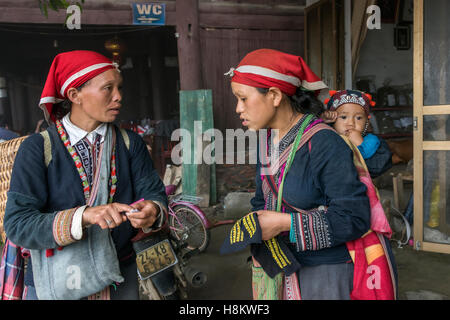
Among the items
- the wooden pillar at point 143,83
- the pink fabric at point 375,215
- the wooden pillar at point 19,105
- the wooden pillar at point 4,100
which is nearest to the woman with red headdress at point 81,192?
the pink fabric at point 375,215

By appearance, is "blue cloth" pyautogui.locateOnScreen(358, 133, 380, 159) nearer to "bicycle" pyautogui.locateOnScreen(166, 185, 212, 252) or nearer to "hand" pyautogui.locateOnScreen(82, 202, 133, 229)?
"hand" pyautogui.locateOnScreen(82, 202, 133, 229)

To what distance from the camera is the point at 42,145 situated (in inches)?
61.7

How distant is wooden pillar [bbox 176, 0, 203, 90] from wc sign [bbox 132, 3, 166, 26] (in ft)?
0.88

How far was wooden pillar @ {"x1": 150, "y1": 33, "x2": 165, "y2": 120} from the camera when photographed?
32.6 ft

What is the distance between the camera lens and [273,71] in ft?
4.93

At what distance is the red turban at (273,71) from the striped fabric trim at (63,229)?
0.90 metres

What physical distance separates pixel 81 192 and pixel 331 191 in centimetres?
106

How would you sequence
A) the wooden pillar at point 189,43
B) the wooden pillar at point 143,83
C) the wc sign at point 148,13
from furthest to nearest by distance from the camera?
the wooden pillar at point 143,83 < the wooden pillar at point 189,43 < the wc sign at point 148,13

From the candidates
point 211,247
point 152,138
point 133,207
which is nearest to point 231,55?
point 152,138

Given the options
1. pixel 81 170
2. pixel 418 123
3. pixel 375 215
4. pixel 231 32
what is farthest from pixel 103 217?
pixel 231 32

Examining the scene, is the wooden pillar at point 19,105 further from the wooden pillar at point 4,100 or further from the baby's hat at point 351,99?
the baby's hat at point 351,99

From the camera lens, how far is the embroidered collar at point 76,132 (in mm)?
1660

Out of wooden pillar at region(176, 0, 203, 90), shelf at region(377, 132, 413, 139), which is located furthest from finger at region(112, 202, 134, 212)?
shelf at region(377, 132, 413, 139)
